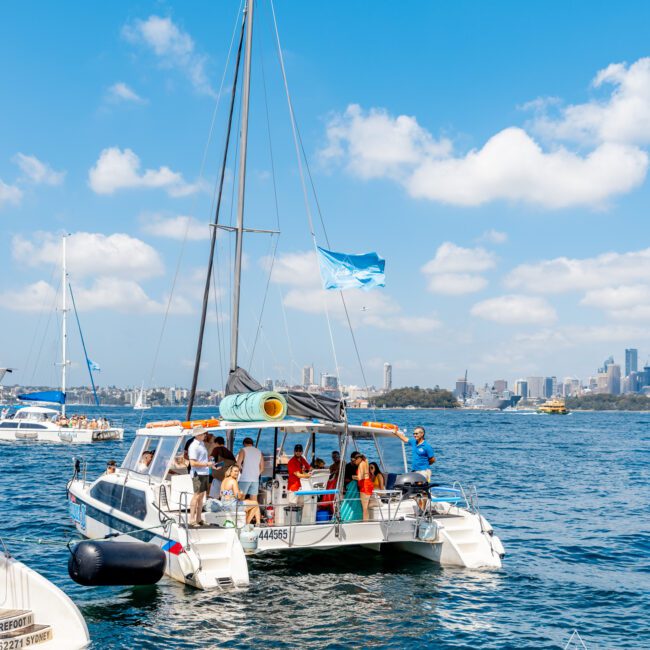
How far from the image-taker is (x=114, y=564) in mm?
11844

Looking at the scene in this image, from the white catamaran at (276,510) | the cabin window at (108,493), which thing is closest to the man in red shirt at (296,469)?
the white catamaran at (276,510)

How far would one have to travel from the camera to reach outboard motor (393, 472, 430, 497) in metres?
15.5

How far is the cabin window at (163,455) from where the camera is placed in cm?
1545

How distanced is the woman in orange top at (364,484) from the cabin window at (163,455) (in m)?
3.79

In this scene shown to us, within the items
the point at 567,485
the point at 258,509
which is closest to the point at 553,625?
the point at 258,509

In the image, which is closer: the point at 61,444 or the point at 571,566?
the point at 571,566

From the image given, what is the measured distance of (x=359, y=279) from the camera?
16.6 metres

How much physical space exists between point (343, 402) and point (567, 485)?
22.7 metres

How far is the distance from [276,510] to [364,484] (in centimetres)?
188

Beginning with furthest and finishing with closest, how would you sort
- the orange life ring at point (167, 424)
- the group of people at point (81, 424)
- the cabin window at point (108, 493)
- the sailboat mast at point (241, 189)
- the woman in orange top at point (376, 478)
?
1. the group of people at point (81, 424)
2. the sailboat mast at point (241, 189)
3. the woman in orange top at point (376, 478)
4. the cabin window at point (108, 493)
5. the orange life ring at point (167, 424)

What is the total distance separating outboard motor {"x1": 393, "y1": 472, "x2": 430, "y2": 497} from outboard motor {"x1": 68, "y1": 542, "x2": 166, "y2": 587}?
A: 5.40 m

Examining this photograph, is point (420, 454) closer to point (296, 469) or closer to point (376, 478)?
point (376, 478)

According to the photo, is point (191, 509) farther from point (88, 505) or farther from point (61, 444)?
point (61, 444)

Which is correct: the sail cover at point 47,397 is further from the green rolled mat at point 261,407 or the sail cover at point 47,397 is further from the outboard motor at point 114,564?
the outboard motor at point 114,564
